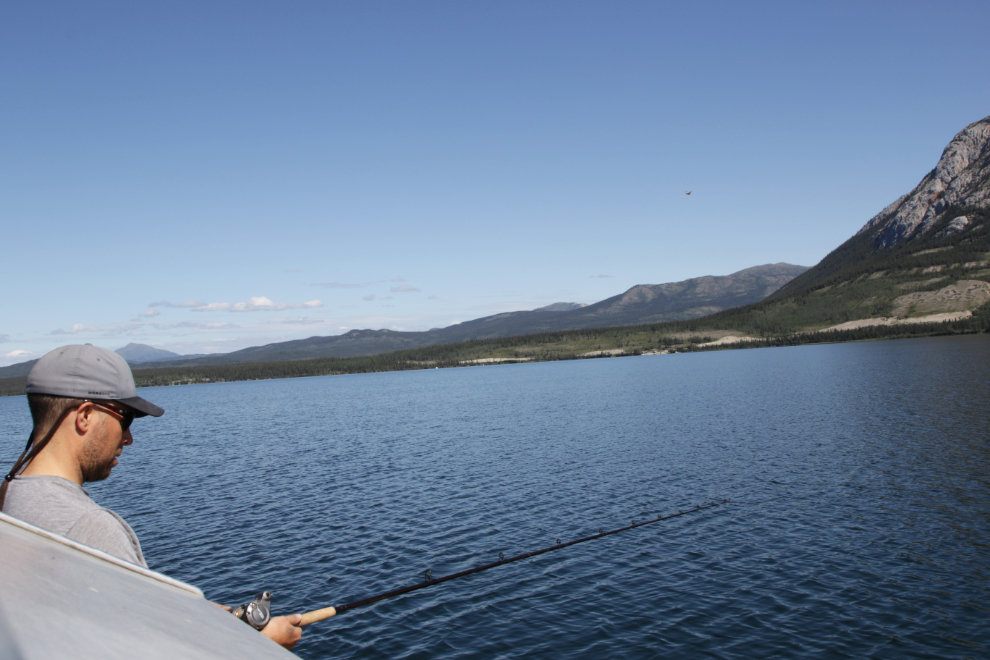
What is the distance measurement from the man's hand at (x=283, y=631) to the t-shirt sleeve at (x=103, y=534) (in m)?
2.30

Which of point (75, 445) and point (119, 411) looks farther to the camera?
point (119, 411)

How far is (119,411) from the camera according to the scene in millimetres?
5211

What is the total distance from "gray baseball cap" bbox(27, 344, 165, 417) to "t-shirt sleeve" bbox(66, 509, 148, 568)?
0.87 m

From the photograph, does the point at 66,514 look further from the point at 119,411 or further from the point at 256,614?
the point at 256,614

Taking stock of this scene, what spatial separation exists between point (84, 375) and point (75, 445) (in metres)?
0.59

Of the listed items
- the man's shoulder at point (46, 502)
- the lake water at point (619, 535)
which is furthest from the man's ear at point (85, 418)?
the lake water at point (619, 535)

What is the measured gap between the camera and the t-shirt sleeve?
4.42 metres

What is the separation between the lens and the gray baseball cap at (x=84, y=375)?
16.0ft

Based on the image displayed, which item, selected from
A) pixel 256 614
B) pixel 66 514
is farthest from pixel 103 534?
pixel 256 614

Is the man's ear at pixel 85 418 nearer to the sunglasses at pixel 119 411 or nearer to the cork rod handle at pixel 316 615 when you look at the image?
the sunglasses at pixel 119 411

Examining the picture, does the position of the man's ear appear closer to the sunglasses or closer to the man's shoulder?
→ the sunglasses

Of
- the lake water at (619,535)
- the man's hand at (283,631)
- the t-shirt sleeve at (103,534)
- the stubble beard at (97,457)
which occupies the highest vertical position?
the stubble beard at (97,457)

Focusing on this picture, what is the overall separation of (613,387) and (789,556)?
96.7 metres

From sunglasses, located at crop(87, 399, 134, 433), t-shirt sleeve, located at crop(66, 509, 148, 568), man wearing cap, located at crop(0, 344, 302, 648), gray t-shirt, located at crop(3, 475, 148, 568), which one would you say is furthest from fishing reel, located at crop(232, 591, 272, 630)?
A: sunglasses, located at crop(87, 399, 134, 433)
